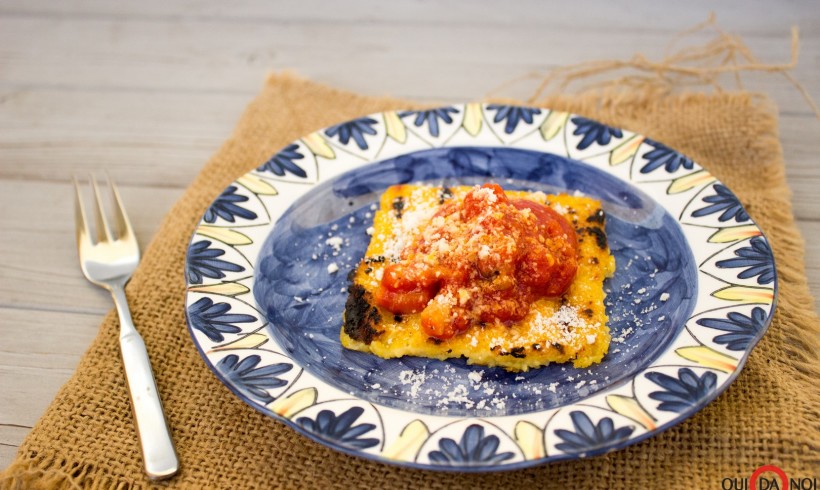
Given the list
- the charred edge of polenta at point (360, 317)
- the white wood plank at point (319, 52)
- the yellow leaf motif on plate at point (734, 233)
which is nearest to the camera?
the charred edge of polenta at point (360, 317)

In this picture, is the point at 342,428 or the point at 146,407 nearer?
the point at 342,428

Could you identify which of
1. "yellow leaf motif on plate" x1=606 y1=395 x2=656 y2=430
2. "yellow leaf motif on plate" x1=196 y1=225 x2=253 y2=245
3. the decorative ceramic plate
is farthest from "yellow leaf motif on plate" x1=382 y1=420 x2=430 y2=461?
"yellow leaf motif on plate" x1=196 y1=225 x2=253 y2=245

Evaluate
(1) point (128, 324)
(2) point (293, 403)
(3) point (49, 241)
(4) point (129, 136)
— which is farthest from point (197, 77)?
(2) point (293, 403)

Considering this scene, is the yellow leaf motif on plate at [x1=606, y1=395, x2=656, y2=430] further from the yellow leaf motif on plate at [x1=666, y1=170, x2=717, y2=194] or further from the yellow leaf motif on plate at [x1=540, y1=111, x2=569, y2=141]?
the yellow leaf motif on plate at [x1=540, y1=111, x2=569, y2=141]

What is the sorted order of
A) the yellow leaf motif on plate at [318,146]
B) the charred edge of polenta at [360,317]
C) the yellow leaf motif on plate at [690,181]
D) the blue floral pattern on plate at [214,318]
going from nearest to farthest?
1. the blue floral pattern on plate at [214,318]
2. the charred edge of polenta at [360,317]
3. the yellow leaf motif on plate at [690,181]
4. the yellow leaf motif on plate at [318,146]

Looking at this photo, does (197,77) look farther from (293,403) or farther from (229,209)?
(293,403)

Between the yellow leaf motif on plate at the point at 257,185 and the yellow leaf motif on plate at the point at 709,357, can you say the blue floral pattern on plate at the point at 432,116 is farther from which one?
the yellow leaf motif on plate at the point at 709,357

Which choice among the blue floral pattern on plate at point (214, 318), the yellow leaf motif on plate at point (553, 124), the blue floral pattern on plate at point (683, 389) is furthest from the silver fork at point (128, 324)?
the yellow leaf motif on plate at point (553, 124)
